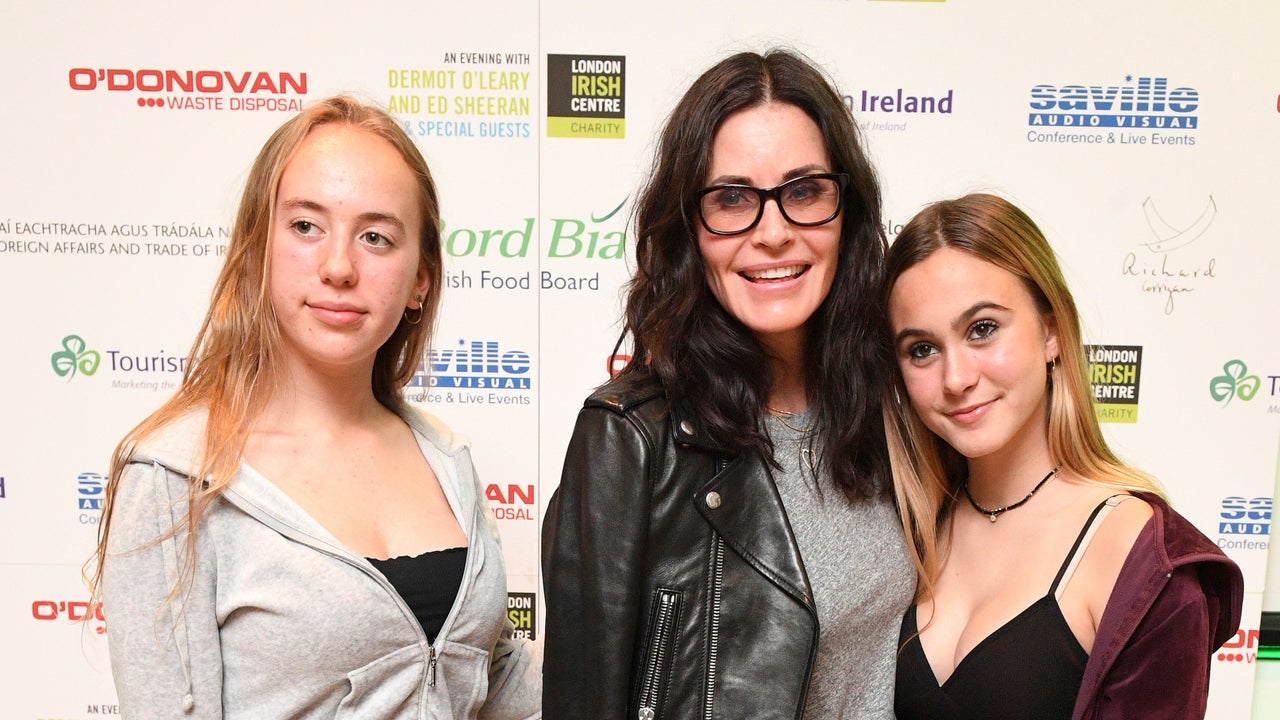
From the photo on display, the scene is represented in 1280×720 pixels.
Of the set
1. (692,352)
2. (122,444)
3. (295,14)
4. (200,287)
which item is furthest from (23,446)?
(692,352)

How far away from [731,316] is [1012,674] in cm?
77

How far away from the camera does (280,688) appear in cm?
130

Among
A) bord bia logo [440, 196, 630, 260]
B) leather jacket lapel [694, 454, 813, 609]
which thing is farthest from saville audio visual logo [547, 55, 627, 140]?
leather jacket lapel [694, 454, 813, 609]

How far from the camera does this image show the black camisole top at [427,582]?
141 centimetres

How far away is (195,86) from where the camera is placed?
9.07ft

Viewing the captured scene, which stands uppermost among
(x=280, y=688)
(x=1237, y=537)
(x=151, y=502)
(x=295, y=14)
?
(x=295, y=14)

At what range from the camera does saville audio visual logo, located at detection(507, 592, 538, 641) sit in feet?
9.66

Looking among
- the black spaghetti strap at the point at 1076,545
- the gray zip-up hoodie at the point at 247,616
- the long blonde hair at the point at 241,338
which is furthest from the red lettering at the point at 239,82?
the black spaghetti strap at the point at 1076,545

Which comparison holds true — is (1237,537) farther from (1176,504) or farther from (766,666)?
(766,666)

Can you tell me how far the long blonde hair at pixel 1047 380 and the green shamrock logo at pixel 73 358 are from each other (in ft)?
8.64

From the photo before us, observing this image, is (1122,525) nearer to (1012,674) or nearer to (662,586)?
(1012,674)

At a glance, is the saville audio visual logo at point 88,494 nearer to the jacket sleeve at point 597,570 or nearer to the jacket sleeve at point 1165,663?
the jacket sleeve at point 597,570

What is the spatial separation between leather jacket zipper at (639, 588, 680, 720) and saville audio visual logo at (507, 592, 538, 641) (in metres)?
1.80

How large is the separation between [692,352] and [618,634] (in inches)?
17.8
